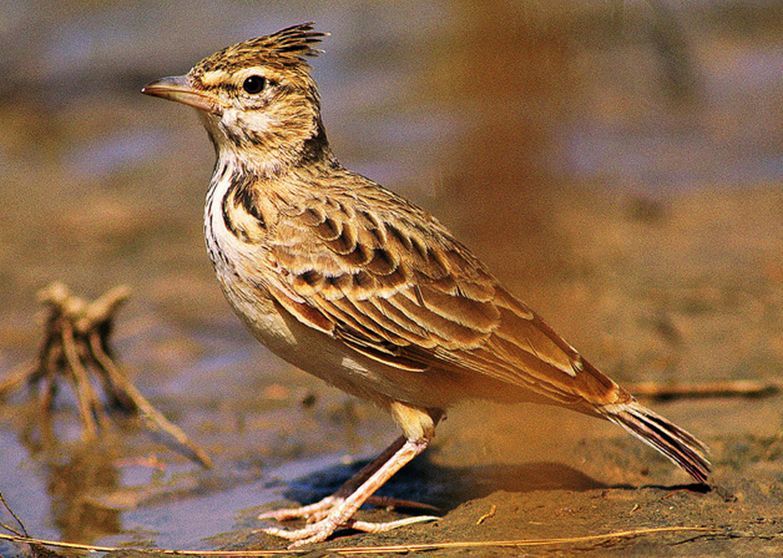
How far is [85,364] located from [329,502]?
271cm

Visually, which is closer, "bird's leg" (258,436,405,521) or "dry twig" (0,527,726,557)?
"dry twig" (0,527,726,557)

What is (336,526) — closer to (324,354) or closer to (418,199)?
(324,354)

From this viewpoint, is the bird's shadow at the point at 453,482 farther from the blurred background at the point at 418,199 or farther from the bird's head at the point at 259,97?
the bird's head at the point at 259,97

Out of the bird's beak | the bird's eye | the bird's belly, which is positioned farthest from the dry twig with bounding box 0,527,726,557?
the bird's eye

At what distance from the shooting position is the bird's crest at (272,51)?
5.78 meters

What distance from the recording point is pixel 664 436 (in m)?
5.33

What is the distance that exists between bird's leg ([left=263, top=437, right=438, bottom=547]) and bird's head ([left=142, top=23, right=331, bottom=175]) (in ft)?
5.13

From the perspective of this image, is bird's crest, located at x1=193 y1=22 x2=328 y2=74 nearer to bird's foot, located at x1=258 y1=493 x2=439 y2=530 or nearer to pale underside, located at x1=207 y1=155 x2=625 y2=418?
pale underside, located at x1=207 y1=155 x2=625 y2=418

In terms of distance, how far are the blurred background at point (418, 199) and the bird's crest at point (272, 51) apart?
0.75m

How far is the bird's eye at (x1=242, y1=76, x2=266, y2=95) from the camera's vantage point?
5.82 metres

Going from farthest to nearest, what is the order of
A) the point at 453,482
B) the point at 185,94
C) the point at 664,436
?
the point at 453,482
the point at 185,94
the point at 664,436

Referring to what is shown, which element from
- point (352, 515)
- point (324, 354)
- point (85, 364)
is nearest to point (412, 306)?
point (324, 354)

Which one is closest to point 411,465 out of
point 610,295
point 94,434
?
point 94,434

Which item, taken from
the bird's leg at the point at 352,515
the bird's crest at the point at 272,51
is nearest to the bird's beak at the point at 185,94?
the bird's crest at the point at 272,51
